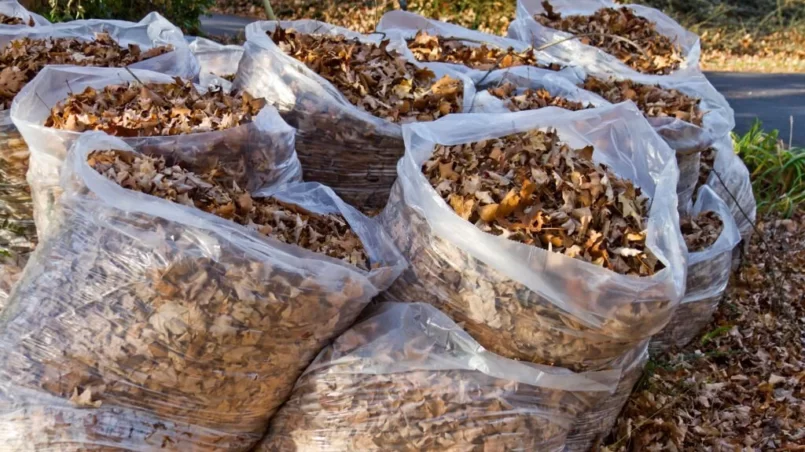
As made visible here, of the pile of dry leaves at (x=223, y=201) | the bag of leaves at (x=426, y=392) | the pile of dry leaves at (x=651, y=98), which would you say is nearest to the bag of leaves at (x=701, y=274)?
the pile of dry leaves at (x=651, y=98)

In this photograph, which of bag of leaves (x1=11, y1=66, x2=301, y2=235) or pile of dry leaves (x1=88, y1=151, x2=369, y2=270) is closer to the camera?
pile of dry leaves (x1=88, y1=151, x2=369, y2=270)

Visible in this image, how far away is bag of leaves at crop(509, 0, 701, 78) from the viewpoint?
403 cm

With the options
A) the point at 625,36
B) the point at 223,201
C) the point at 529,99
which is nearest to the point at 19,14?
the point at 223,201

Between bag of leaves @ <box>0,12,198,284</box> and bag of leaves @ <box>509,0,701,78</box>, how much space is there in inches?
71.3

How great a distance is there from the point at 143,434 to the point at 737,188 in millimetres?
3012

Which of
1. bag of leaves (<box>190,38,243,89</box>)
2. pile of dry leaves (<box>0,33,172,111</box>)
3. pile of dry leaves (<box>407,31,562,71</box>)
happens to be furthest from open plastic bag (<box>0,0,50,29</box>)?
pile of dry leaves (<box>407,31,562,71</box>)

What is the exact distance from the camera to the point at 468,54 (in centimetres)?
371

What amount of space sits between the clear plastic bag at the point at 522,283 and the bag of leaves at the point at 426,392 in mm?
49

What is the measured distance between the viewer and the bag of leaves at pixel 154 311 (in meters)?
1.91

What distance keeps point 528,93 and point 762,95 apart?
5.92 meters

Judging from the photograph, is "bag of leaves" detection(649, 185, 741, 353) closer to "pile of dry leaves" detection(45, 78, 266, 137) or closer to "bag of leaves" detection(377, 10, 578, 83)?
"bag of leaves" detection(377, 10, 578, 83)

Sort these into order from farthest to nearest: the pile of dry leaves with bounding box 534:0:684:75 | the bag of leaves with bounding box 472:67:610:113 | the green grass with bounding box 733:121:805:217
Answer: the green grass with bounding box 733:121:805:217, the pile of dry leaves with bounding box 534:0:684:75, the bag of leaves with bounding box 472:67:610:113

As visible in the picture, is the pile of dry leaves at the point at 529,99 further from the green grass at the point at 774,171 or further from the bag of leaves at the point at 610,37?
the green grass at the point at 774,171

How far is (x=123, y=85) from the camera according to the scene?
2633 mm
